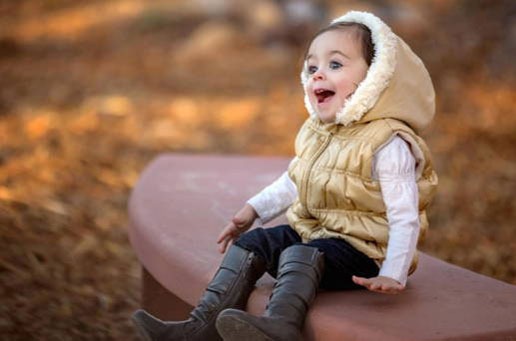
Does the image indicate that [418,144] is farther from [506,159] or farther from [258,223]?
[506,159]

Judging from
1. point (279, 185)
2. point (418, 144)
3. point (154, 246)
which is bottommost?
point (154, 246)

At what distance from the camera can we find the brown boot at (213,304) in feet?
6.93

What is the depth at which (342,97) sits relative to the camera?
7.52ft

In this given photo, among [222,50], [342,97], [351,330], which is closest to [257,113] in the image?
[222,50]

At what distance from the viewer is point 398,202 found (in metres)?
2.12

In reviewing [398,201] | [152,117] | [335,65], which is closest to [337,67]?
[335,65]

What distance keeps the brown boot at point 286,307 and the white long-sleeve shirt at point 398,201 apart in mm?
181

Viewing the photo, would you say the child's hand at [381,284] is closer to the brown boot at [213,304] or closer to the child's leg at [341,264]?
the child's leg at [341,264]

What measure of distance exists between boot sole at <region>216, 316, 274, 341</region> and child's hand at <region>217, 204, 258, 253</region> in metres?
0.54

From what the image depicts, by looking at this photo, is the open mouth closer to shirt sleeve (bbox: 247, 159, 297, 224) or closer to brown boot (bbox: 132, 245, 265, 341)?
shirt sleeve (bbox: 247, 159, 297, 224)

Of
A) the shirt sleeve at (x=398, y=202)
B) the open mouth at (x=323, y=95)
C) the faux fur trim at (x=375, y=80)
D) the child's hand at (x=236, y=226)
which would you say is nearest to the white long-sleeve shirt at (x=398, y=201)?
the shirt sleeve at (x=398, y=202)

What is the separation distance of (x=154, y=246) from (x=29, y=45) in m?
6.72

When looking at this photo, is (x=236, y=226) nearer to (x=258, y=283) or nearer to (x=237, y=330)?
(x=258, y=283)

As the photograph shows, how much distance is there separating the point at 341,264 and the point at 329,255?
0.04 m
